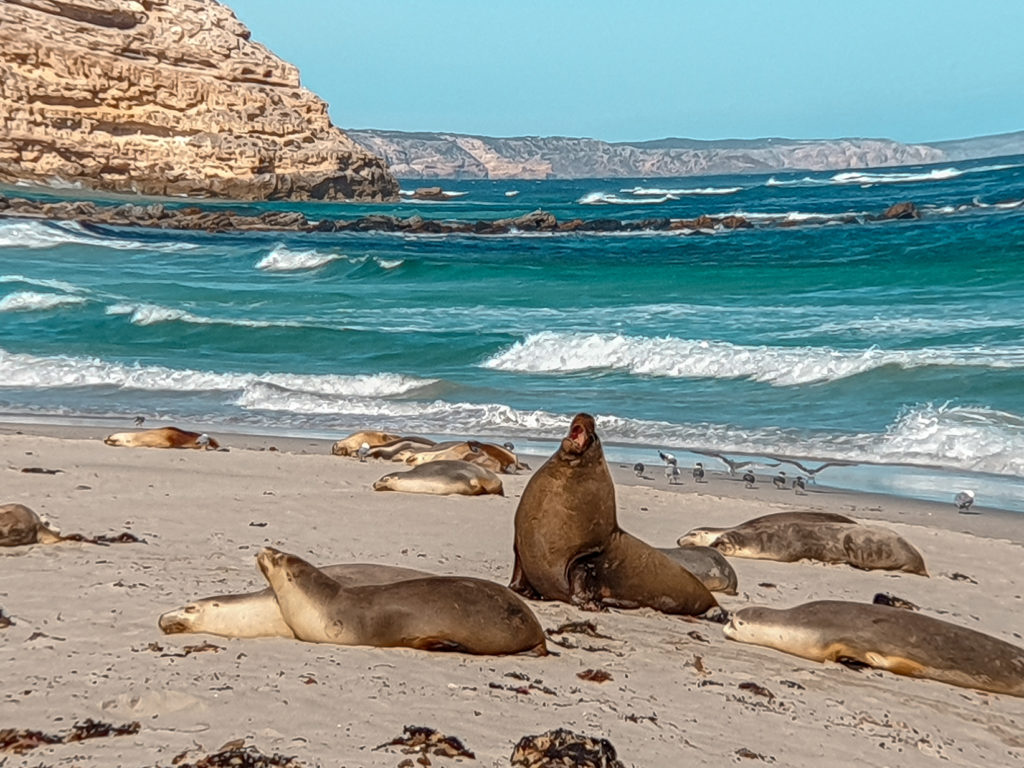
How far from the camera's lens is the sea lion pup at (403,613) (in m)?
4.63

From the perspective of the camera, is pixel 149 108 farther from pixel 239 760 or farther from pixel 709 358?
pixel 239 760

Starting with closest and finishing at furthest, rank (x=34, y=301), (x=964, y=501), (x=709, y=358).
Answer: (x=964, y=501)
(x=709, y=358)
(x=34, y=301)

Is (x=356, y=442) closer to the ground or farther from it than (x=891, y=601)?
closer to the ground

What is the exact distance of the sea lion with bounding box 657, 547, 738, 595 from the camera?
6.37 meters

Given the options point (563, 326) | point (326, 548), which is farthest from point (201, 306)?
point (326, 548)

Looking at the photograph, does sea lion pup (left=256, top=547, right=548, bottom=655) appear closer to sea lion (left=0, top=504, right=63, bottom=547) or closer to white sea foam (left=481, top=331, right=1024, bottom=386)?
sea lion (left=0, top=504, right=63, bottom=547)

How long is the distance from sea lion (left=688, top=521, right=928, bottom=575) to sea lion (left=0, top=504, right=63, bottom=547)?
3.61 metres

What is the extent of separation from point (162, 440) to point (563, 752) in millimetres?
7853

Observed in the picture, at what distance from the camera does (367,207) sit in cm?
6159

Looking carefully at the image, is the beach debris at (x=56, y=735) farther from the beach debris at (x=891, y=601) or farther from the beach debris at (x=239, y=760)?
the beach debris at (x=891, y=601)

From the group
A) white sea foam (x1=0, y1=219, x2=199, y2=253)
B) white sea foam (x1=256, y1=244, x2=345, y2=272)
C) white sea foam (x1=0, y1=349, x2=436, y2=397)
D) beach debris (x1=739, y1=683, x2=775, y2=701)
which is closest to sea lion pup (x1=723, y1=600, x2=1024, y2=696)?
beach debris (x1=739, y1=683, x2=775, y2=701)

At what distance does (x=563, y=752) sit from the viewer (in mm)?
3549

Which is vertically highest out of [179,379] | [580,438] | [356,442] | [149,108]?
[149,108]

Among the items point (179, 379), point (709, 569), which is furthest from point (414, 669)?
point (179, 379)
